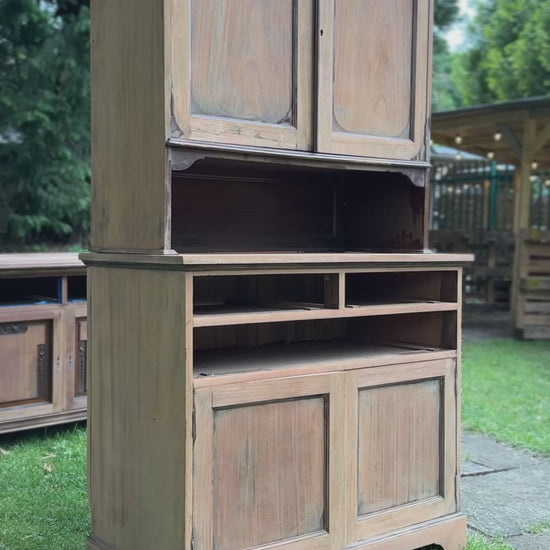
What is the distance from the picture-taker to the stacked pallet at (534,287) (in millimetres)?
7973

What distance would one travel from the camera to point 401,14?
2.71 metres

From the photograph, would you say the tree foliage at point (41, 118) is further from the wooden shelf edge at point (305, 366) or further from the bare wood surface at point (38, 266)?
the wooden shelf edge at point (305, 366)

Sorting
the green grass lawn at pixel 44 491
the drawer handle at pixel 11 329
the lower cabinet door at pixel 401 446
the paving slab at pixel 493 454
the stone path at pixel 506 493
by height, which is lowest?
the stone path at pixel 506 493

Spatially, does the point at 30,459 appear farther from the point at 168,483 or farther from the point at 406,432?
the point at 406,432

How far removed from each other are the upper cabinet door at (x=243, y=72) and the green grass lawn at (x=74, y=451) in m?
1.67

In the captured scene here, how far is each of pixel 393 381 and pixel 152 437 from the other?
34.4 inches

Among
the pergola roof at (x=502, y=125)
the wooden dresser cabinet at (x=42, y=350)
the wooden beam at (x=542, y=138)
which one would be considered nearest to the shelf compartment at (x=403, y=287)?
the wooden dresser cabinet at (x=42, y=350)

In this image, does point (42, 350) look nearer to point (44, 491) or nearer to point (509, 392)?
point (44, 491)

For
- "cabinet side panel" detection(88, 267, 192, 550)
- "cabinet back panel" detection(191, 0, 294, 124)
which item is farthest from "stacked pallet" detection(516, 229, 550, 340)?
"cabinet side panel" detection(88, 267, 192, 550)

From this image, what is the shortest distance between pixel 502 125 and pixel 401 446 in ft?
21.6

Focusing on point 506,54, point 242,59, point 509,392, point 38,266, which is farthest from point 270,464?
point 506,54

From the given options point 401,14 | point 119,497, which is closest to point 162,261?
point 119,497

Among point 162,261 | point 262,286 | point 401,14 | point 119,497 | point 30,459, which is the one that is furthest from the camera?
point 30,459

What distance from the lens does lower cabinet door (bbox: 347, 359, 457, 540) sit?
245 centimetres
